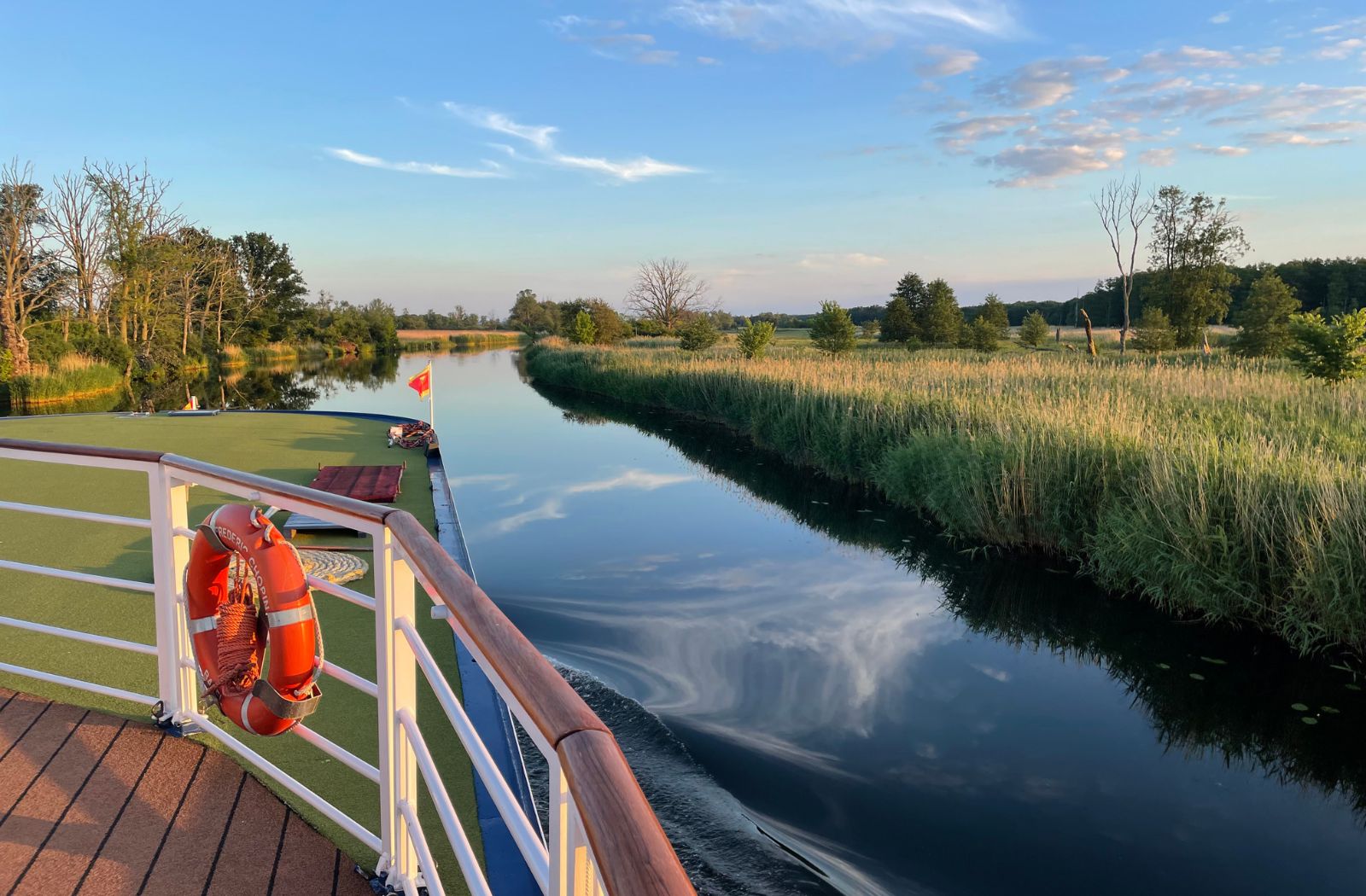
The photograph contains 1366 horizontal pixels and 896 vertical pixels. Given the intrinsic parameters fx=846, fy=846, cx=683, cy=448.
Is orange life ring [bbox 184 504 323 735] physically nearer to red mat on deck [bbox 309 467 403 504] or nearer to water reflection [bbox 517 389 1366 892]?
water reflection [bbox 517 389 1366 892]

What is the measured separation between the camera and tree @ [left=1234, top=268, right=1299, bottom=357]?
25391 millimetres

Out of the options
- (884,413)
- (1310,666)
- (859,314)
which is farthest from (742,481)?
(859,314)

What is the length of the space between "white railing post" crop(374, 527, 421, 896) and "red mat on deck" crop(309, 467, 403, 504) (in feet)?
19.3

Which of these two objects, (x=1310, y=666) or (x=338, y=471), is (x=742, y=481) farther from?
(x=1310, y=666)

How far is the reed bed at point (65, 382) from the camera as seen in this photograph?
869 inches

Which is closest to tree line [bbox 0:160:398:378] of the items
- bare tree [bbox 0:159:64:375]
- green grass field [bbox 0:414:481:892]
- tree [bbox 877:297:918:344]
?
bare tree [bbox 0:159:64:375]

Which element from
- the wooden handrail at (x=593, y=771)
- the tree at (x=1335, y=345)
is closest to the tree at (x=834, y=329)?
the tree at (x=1335, y=345)

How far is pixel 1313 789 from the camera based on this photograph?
14.6 ft

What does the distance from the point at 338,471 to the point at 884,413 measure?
7.94 m

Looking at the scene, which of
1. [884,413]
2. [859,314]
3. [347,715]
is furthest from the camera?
[859,314]

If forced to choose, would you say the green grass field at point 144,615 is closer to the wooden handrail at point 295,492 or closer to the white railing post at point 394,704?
the white railing post at point 394,704

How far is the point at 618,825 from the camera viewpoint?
0.75 m

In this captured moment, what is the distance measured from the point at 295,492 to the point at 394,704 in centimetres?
59

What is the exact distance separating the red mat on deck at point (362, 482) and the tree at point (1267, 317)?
26.3 m
